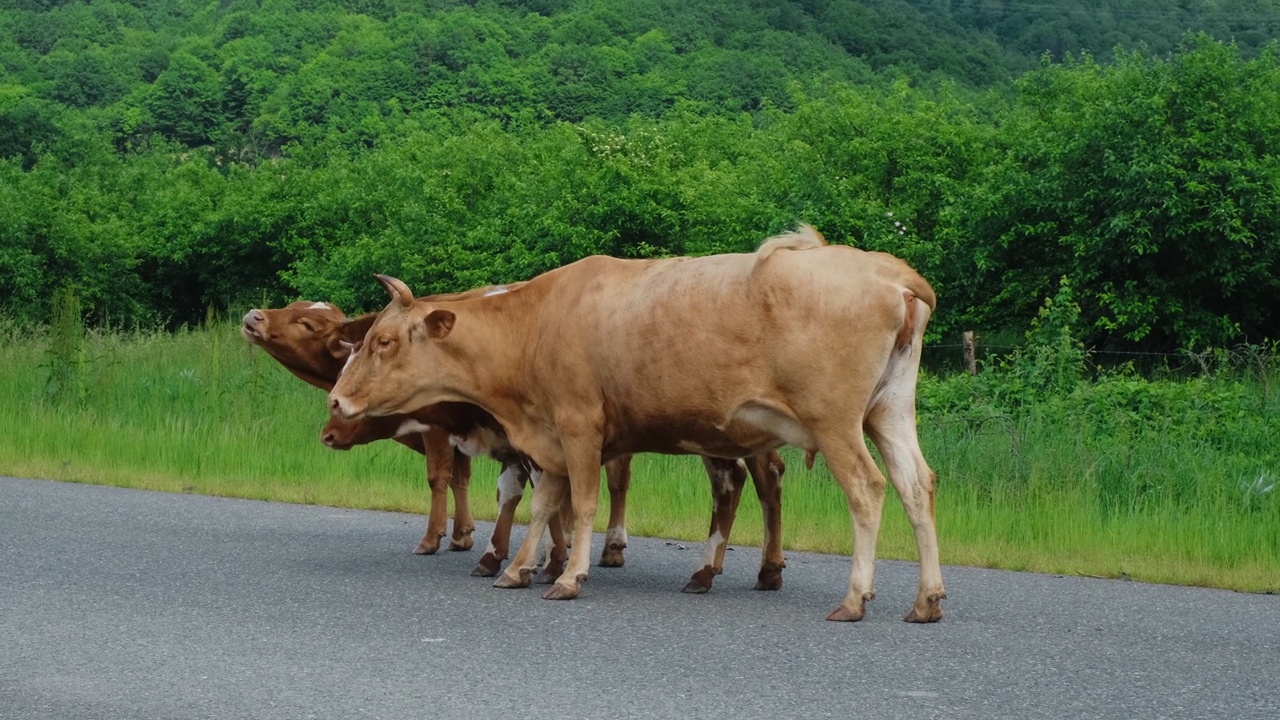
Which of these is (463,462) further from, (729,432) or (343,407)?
(729,432)

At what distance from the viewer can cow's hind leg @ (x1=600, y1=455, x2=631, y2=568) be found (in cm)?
951

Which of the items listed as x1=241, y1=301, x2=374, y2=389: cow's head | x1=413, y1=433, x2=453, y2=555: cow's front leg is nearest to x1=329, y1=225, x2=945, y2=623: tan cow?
x1=413, y1=433, x2=453, y2=555: cow's front leg

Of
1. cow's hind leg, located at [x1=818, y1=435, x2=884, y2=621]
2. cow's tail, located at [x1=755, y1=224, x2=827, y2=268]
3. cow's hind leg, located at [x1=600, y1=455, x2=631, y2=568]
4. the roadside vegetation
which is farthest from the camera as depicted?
the roadside vegetation

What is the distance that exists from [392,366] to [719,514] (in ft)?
6.64

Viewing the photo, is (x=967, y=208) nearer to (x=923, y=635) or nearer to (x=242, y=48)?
(x=923, y=635)

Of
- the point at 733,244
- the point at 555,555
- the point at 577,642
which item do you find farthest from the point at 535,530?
the point at 733,244

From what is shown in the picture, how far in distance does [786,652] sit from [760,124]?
50.2 m

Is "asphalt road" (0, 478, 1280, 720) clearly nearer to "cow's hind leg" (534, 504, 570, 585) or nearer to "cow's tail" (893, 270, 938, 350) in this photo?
"cow's hind leg" (534, 504, 570, 585)

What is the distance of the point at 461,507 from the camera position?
10.1 meters

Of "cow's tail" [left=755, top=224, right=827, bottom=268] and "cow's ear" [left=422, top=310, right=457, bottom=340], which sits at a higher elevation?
"cow's tail" [left=755, top=224, right=827, bottom=268]

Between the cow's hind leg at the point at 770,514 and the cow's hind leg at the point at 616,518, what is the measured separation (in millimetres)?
814

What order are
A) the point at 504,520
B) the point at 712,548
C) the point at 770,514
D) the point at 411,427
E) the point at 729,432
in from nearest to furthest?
the point at 729,432 → the point at 712,548 → the point at 770,514 → the point at 504,520 → the point at 411,427

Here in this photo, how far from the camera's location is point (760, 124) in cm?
5591

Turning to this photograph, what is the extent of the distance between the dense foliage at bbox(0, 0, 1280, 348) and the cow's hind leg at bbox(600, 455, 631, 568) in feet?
42.0
